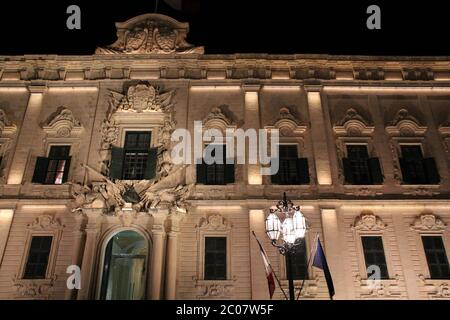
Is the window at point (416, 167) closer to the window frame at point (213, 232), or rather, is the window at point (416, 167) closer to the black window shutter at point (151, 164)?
the window frame at point (213, 232)

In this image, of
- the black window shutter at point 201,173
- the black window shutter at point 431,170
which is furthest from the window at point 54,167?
the black window shutter at point 431,170

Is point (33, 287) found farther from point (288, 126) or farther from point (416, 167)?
point (416, 167)

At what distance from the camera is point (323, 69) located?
63.8 ft

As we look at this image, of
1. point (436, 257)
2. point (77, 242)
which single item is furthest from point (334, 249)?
point (77, 242)

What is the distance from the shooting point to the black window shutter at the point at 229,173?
16844mm

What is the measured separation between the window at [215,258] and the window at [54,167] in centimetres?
668

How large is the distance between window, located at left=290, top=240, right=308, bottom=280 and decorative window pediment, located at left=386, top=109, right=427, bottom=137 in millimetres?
6734

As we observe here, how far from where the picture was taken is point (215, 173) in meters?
17.1

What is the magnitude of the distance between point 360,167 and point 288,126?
140 inches

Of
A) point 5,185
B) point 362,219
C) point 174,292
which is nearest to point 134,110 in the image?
point 5,185
